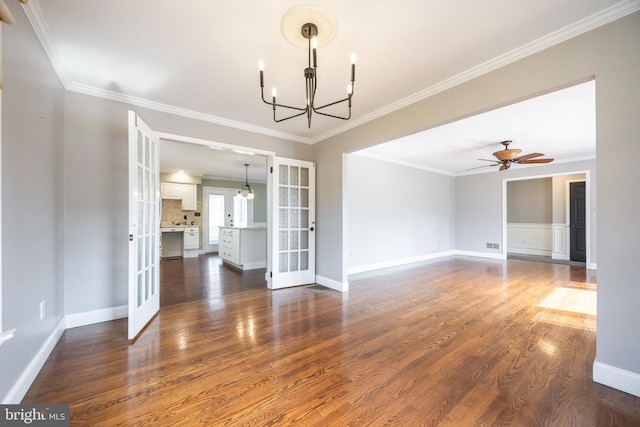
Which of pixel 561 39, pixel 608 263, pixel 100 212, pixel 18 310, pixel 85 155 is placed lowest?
pixel 18 310

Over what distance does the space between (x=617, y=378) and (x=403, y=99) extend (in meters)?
2.95

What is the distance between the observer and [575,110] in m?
3.39

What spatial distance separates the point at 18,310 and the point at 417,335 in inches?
122

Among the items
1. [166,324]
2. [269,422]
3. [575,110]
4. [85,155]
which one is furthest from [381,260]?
[85,155]

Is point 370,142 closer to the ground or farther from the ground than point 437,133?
closer to the ground

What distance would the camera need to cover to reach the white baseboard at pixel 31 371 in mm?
1547

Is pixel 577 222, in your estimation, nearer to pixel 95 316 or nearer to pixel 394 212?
pixel 394 212

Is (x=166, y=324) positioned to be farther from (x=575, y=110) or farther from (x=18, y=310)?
(x=575, y=110)

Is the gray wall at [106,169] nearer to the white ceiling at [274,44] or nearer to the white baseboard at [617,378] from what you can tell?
the white baseboard at [617,378]

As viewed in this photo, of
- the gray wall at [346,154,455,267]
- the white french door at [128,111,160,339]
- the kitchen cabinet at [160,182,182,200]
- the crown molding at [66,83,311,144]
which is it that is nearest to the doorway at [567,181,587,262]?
the gray wall at [346,154,455,267]

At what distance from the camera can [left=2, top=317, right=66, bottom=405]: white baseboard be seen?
5.08 feet

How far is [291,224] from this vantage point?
172 inches

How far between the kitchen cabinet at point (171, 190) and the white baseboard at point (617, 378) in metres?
8.78

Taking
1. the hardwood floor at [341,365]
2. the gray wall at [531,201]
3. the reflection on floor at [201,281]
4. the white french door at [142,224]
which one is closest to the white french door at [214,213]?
the reflection on floor at [201,281]
